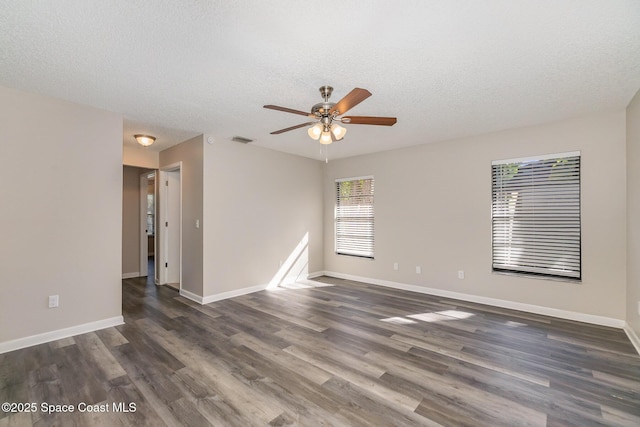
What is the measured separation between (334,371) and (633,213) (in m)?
3.58

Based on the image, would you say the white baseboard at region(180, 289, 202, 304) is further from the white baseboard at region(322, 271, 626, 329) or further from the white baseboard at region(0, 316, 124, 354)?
the white baseboard at region(322, 271, 626, 329)

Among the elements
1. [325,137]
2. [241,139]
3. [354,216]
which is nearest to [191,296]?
[241,139]

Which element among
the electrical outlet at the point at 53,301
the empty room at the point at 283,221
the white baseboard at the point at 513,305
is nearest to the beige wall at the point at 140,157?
the empty room at the point at 283,221

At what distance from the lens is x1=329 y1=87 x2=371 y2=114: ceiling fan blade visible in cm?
208

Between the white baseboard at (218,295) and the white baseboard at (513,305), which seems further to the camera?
the white baseboard at (218,295)

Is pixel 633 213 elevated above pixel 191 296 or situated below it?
above

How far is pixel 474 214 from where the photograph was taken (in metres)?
4.36

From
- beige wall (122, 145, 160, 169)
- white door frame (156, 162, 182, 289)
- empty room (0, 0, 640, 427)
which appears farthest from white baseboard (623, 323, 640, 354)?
beige wall (122, 145, 160, 169)

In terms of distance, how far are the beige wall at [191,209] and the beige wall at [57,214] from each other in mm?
1092

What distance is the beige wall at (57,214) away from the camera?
279cm

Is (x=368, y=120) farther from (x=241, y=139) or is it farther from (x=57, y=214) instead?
(x=57, y=214)

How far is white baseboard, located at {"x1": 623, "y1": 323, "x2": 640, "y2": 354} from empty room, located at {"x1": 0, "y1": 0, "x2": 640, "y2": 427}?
3cm

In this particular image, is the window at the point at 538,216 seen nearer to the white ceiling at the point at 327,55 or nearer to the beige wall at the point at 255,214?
the white ceiling at the point at 327,55

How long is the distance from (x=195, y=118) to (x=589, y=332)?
5344 mm
